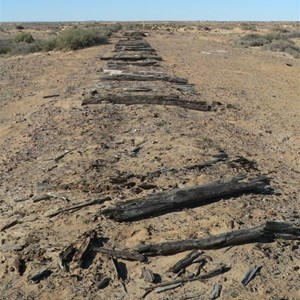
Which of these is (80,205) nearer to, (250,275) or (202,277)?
(202,277)

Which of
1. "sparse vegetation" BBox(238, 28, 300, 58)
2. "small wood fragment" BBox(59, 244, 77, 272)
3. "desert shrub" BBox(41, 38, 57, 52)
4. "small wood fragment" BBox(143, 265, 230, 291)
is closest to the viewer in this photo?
"small wood fragment" BBox(143, 265, 230, 291)

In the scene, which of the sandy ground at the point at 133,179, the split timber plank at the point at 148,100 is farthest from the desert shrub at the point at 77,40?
the split timber plank at the point at 148,100

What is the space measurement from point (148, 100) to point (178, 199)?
560 centimetres

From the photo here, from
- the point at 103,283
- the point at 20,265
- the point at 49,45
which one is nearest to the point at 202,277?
the point at 103,283

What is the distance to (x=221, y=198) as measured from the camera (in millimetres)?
5742

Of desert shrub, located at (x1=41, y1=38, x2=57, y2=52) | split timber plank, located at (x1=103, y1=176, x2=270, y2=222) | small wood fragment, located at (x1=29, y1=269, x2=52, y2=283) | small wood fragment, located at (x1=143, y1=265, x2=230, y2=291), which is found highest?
split timber plank, located at (x1=103, y1=176, x2=270, y2=222)

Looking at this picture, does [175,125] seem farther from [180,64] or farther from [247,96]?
[180,64]

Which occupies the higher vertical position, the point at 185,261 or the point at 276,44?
the point at 185,261

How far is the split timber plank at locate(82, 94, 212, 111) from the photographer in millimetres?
10586

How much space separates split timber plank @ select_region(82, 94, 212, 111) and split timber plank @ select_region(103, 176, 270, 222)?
4977mm

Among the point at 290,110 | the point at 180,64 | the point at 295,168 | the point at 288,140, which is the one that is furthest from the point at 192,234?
the point at 180,64

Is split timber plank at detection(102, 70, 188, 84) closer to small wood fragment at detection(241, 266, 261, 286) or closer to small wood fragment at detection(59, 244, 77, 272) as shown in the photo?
small wood fragment at detection(59, 244, 77, 272)

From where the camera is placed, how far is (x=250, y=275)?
4383mm

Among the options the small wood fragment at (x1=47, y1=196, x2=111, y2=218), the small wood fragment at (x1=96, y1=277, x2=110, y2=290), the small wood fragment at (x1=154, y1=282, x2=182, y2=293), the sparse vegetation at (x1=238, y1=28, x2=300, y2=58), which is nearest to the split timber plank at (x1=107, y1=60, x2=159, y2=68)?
the small wood fragment at (x1=47, y1=196, x2=111, y2=218)
